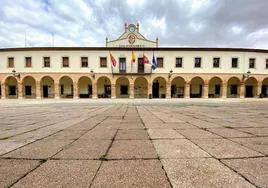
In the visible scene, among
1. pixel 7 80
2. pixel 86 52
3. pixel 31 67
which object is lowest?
pixel 7 80

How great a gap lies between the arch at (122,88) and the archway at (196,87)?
33.0ft

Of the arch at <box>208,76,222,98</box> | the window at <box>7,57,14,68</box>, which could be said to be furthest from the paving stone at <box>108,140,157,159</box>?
the window at <box>7,57,14,68</box>

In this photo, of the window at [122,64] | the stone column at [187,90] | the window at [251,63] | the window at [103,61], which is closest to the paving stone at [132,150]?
the window at [122,64]

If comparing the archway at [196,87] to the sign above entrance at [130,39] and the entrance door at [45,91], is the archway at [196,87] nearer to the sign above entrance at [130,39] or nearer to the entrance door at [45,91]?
the sign above entrance at [130,39]

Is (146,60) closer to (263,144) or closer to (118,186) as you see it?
(263,144)

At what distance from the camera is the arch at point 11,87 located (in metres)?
26.9

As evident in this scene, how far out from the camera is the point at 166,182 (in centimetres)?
193

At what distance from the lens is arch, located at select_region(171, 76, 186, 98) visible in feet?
91.5

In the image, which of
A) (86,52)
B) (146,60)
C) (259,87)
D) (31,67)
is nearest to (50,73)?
(31,67)

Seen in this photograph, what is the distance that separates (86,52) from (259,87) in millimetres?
26413

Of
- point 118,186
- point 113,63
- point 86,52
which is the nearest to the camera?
point 118,186

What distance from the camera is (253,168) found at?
2240 mm

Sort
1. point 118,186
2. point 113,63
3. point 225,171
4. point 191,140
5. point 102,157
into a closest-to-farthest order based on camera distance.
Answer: point 118,186
point 225,171
point 102,157
point 191,140
point 113,63

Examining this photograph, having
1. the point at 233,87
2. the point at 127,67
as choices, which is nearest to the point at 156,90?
the point at 127,67
